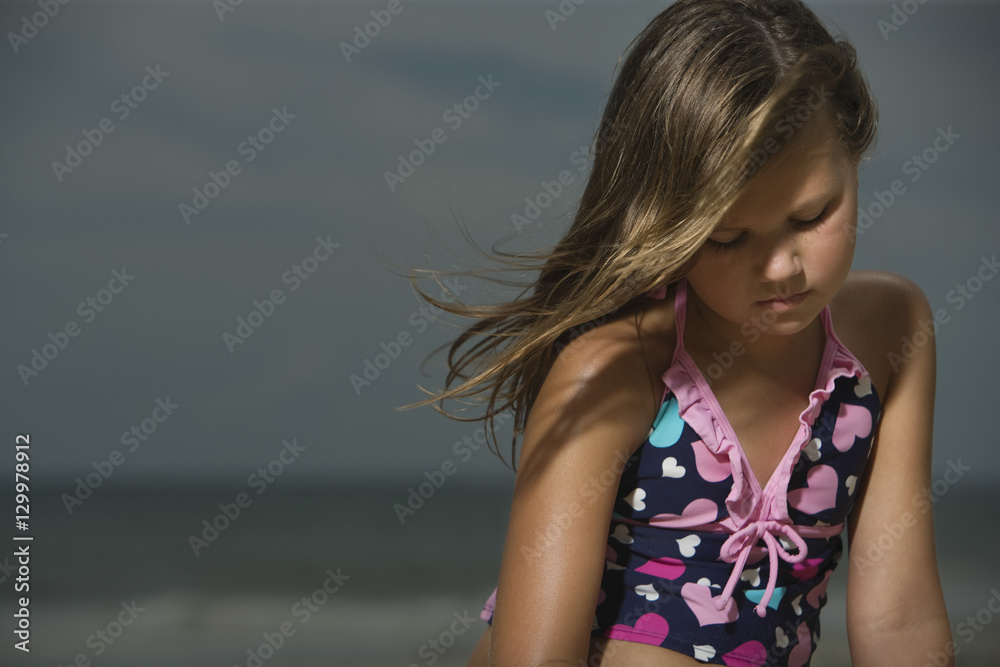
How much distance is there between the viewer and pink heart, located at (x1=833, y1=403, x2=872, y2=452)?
1.44 m

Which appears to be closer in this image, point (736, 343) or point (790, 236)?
point (790, 236)

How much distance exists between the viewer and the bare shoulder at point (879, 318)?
60.6 inches

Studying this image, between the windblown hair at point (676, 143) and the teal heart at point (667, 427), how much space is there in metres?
0.16

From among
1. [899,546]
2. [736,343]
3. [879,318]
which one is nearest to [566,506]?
[736,343]

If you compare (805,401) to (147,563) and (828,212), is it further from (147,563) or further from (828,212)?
(147,563)

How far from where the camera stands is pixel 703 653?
1.32m

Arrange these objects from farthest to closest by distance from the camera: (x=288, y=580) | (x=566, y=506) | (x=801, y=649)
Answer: (x=288, y=580)
(x=801, y=649)
(x=566, y=506)

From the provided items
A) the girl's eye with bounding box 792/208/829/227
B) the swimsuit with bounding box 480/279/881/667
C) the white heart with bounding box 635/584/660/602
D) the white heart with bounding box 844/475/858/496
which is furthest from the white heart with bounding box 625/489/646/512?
the girl's eye with bounding box 792/208/829/227

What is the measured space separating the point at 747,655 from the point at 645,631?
151 millimetres

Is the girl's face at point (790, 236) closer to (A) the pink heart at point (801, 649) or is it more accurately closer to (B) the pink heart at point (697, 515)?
(B) the pink heart at point (697, 515)

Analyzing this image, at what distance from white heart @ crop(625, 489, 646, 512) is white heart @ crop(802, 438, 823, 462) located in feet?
0.86

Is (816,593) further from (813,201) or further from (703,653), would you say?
(813,201)

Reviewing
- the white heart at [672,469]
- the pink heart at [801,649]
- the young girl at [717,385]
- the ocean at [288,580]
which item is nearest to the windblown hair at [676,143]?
the young girl at [717,385]

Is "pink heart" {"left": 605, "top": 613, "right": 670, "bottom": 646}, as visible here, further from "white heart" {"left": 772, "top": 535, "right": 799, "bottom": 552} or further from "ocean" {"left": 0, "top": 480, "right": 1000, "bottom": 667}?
"ocean" {"left": 0, "top": 480, "right": 1000, "bottom": 667}
